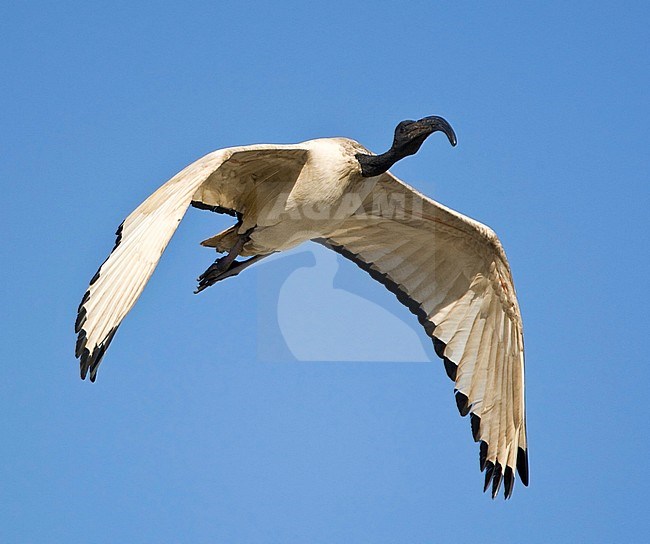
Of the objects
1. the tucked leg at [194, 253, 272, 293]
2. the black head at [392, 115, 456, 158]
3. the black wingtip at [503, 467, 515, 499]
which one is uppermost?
the black head at [392, 115, 456, 158]

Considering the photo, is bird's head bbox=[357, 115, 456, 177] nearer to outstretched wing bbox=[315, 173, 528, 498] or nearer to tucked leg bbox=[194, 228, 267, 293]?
outstretched wing bbox=[315, 173, 528, 498]

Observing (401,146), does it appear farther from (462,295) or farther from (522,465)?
(522,465)

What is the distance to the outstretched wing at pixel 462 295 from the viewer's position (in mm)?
11578

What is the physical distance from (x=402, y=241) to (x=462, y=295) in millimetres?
764

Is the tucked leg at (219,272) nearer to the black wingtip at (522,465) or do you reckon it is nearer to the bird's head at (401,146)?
the bird's head at (401,146)

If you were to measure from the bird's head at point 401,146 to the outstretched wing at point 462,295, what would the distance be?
0.88 metres

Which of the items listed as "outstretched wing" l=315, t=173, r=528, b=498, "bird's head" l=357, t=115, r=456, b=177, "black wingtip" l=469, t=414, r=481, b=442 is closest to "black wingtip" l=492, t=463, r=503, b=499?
"outstretched wing" l=315, t=173, r=528, b=498

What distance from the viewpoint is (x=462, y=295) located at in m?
12.0

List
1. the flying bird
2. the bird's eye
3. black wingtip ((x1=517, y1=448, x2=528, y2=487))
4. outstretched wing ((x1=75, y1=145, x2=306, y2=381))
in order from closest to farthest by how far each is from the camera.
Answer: outstretched wing ((x1=75, y1=145, x2=306, y2=381)) < the flying bird < the bird's eye < black wingtip ((x1=517, y1=448, x2=528, y2=487))

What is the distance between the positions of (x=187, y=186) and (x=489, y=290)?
4238 mm

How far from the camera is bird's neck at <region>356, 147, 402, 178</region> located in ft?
34.0

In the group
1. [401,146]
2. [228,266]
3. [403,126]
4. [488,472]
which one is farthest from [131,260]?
[488,472]

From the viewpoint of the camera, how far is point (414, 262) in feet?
39.8

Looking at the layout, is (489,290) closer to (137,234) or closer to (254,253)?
(254,253)
